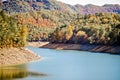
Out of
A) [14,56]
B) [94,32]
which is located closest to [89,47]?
[94,32]

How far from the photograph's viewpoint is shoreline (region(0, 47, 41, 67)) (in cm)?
7285

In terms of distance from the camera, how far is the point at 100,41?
150m

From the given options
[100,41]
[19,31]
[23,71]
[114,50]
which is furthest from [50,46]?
[23,71]

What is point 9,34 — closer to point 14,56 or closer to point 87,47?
point 14,56

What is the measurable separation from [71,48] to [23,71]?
104 metres

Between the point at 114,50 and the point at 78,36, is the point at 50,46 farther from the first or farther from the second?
the point at 114,50

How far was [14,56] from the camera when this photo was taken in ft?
254

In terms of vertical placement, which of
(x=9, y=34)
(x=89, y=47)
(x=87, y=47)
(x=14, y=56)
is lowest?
(x=87, y=47)

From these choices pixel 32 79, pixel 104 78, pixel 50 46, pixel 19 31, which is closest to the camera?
pixel 32 79

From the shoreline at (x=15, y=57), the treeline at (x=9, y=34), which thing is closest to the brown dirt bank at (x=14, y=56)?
the shoreline at (x=15, y=57)

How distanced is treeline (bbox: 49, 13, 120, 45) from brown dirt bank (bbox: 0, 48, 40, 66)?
55095mm

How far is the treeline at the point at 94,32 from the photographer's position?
141350mm

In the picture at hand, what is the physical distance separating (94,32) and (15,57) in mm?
91140

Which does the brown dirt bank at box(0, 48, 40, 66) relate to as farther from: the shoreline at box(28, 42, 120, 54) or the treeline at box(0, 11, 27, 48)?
the shoreline at box(28, 42, 120, 54)
